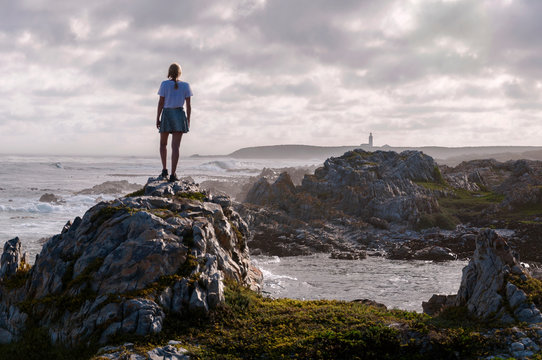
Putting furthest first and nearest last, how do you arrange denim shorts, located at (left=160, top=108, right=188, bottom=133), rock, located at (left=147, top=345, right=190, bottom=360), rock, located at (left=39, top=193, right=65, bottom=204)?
rock, located at (left=39, top=193, right=65, bottom=204), denim shorts, located at (left=160, top=108, right=188, bottom=133), rock, located at (left=147, top=345, right=190, bottom=360)

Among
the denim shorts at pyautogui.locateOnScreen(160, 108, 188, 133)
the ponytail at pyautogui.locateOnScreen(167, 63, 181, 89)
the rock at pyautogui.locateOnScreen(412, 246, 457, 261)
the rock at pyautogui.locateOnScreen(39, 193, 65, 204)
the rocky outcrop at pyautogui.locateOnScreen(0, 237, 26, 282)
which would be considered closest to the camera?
the rocky outcrop at pyautogui.locateOnScreen(0, 237, 26, 282)

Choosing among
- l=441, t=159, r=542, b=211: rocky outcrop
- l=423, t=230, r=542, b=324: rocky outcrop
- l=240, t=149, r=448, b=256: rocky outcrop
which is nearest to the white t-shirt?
l=423, t=230, r=542, b=324: rocky outcrop

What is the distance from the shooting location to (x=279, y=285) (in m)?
26.6

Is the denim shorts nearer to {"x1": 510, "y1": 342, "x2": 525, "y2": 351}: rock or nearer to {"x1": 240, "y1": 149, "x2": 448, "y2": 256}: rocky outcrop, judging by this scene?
{"x1": 510, "y1": 342, "x2": 525, "y2": 351}: rock

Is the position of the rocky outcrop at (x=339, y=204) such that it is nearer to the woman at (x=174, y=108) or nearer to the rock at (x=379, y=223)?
the rock at (x=379, y=223)

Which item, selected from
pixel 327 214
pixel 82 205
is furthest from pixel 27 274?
A: pixel 82 205

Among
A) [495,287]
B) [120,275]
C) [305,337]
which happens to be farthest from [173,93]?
[495,287]

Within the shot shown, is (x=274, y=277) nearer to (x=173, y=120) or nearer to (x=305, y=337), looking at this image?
(x=173, y=120)

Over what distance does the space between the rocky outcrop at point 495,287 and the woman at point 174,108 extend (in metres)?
10.9

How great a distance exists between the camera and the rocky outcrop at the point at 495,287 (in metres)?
11.0

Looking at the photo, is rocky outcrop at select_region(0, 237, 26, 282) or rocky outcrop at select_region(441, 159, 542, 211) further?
rocky outcrop at select_region(441, 159, 542, 211)

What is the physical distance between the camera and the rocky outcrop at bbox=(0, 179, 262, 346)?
10562 millimetres

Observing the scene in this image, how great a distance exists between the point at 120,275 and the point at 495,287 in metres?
10.7

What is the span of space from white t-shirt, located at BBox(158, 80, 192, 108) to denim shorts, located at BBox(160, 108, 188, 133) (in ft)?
0.80
